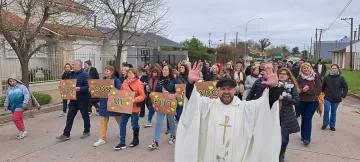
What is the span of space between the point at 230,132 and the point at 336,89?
550 centimetres

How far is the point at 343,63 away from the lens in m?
51.4

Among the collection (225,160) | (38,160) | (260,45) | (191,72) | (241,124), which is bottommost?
(38,160)

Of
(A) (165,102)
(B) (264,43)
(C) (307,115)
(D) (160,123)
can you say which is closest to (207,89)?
(A) (165,102)

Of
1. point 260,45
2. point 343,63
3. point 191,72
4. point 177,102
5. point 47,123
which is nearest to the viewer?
point 191,72

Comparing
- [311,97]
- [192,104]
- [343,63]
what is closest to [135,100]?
[192,104]

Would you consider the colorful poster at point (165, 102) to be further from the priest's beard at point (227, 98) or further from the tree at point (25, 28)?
the tree at point (25, 28)

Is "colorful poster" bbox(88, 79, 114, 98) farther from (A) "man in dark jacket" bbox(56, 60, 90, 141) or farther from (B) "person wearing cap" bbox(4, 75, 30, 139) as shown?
(B) "person wearing cap" bbox(4, 75, 30, 139)

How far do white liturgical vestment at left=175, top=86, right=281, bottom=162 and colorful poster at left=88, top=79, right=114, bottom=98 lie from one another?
362cm

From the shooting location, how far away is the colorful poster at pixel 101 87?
22.1 feet

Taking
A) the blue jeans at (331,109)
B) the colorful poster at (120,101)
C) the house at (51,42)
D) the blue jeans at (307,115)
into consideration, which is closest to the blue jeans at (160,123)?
the colorful poster at (120,101)

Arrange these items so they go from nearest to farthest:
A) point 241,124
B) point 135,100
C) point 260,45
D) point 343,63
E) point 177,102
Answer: point 241,124 < point 135,100 < point 177,102 < point 343,63 < point 260,45

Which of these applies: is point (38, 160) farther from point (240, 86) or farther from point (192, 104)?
point (240, 86)

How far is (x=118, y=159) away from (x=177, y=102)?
5.31ft

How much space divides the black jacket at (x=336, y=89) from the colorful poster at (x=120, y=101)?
4873 mm
